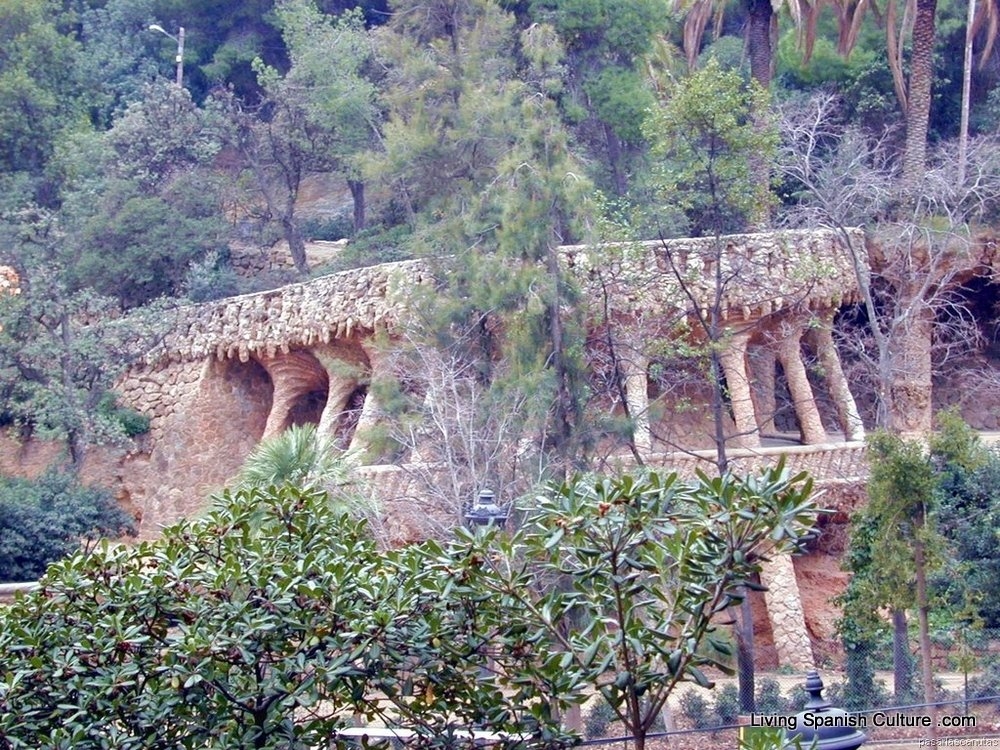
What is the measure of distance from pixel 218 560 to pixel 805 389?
575 inches

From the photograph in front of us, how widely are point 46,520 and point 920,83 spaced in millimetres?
15604

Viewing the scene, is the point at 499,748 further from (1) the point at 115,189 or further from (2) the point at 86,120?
(2) the point at 86,120

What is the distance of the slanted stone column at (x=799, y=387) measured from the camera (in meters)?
18.7

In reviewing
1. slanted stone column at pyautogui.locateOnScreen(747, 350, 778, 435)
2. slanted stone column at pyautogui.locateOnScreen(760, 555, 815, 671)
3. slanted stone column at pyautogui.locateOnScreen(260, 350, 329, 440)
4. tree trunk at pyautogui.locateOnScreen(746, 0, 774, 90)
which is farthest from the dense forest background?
slanted stone column at pyautogui.locateOnScreen(760, 555, 815, 671)

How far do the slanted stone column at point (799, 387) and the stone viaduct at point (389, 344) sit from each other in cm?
2

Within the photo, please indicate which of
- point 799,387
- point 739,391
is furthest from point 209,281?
point 799,387

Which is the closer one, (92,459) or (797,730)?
(797,730)

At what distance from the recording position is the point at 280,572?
16.7 ft

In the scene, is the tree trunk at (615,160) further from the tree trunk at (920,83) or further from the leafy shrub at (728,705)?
the leafy shrub at (728,705)

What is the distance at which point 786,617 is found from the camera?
54.7 feet

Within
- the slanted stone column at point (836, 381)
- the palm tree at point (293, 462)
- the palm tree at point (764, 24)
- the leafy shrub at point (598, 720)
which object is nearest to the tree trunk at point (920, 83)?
the palm tree at point (764, 24)

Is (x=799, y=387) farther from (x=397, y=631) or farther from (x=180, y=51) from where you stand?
(x=180, y=51)

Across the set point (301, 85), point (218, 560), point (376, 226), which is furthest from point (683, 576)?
point (301, 85)

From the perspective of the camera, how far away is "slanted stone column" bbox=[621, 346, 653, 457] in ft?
44.3
